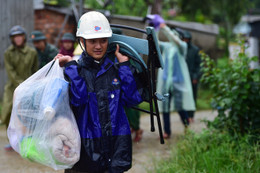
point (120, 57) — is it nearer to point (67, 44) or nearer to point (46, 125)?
point (46, 125)

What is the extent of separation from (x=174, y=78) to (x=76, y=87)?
12.6ft

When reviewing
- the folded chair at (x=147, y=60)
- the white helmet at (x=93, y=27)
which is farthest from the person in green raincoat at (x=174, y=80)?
the white helmet at (x=93, y=27)

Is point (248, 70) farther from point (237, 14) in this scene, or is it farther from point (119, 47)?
point (237, 14)

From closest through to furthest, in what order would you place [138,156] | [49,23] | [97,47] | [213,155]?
[97,47] → [213,155] → [138,156] → [49,23]

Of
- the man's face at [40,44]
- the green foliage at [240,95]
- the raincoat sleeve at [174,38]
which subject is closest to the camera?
the green foliage at [240,95]


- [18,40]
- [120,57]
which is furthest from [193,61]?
[120,57]

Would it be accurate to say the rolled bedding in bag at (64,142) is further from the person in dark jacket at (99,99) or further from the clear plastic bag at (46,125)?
the person in dark jacket at (99,99)

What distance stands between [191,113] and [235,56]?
9.06ft

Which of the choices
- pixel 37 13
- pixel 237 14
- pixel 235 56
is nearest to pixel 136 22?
pixel 37 13

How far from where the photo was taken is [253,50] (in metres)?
19.3

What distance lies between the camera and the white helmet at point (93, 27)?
272cm

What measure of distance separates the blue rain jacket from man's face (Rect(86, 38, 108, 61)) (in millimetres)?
50

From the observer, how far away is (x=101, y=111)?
270 centimetres

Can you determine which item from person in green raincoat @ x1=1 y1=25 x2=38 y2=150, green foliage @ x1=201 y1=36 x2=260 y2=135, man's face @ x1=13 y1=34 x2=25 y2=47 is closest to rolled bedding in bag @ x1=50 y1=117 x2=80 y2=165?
green foliage @ x1=201 y1=36 x2=260 y2=135
